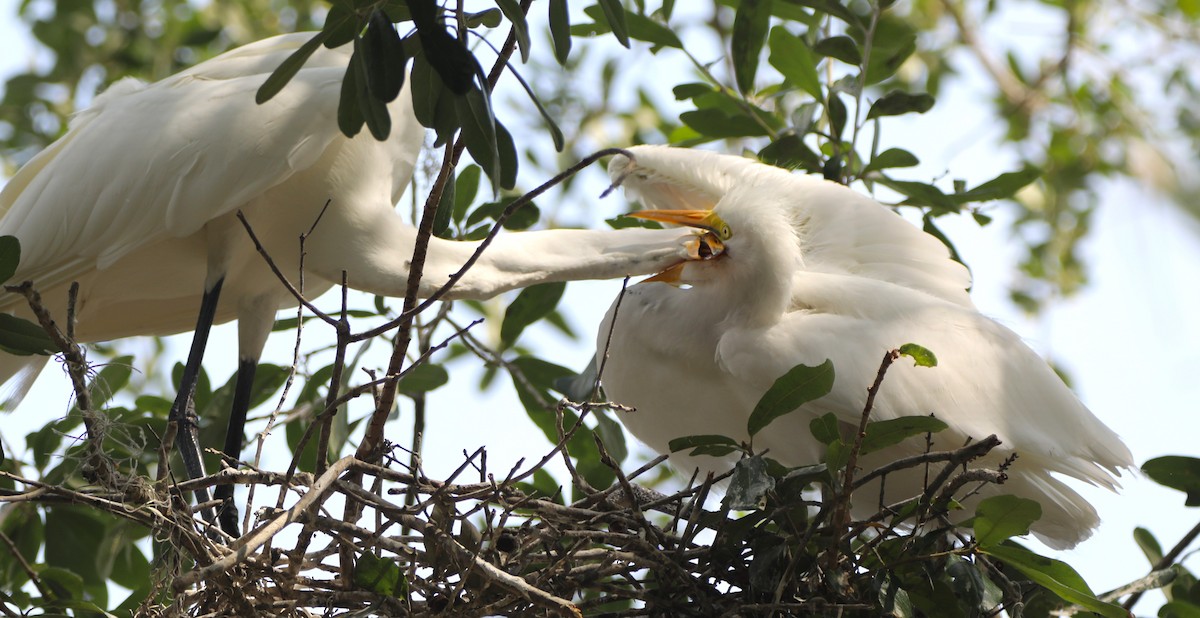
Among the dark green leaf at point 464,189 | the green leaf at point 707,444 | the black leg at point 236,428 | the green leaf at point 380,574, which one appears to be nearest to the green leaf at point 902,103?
the dark green leaf at point 464,189

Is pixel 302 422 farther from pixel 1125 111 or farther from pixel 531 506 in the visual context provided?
pixel 1125 111

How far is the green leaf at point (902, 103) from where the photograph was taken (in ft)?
10.6

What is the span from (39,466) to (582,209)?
8.45ft

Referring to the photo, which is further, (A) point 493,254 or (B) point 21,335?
(A) point 493,254

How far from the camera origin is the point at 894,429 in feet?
7.53

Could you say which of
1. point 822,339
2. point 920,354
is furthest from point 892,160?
point 920,354

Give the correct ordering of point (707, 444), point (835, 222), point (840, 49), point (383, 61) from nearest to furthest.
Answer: point (383, 61)
point (707, 444)
point (840, 49)
point (835, 222)

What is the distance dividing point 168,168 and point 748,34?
62.4 inches

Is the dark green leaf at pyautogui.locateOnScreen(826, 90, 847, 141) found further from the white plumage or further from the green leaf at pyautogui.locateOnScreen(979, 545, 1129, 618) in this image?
the green leaf at pyautogui.locateOnScreen(979, 545, 1129, 618)

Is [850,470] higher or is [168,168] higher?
[168,168]

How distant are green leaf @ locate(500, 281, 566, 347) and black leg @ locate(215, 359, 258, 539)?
0.74 m

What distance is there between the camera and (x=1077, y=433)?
291 centimetres

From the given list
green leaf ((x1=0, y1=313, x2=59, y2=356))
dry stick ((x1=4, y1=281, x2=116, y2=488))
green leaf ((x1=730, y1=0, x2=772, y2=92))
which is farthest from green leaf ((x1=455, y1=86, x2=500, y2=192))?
green leaf ((x1=730, y1=0, x2=772, y2=92))

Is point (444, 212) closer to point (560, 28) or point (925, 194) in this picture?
point (560, 28)
